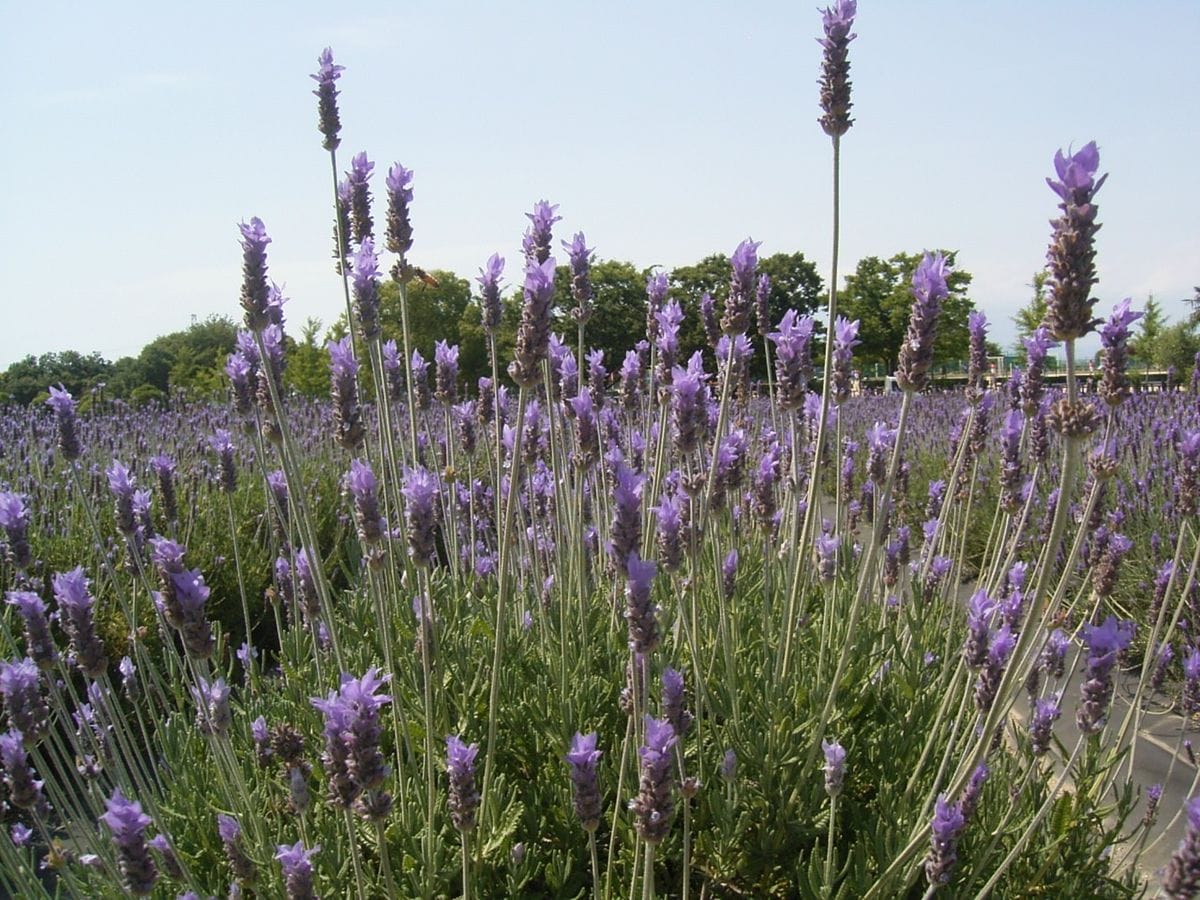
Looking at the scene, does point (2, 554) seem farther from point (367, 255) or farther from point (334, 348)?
point (334, 348)

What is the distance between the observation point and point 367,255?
2.45 m

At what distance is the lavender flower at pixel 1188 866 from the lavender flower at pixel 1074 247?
2.38ft

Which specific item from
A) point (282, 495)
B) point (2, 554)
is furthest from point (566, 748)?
point (2, 554)

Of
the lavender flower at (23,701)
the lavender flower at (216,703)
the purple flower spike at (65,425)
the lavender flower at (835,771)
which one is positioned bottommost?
the lavender flower at (835,771)

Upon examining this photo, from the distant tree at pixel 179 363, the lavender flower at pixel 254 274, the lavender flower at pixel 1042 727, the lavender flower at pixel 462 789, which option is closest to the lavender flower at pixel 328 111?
the lavender flower at pixel 254 274

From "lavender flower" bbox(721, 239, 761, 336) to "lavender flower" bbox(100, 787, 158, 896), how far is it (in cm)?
159

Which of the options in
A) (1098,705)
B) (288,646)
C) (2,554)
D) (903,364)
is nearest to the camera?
(1098,705)

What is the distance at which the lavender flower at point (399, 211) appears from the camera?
2.38 meters

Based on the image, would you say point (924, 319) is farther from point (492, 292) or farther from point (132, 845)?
point (132, 845)

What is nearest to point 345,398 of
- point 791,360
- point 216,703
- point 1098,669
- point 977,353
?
point 216,703

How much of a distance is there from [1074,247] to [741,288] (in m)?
1.00

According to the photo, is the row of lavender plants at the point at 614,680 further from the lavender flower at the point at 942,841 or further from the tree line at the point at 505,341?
the tree line at the point at 505,341

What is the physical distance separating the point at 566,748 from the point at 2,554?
348cm

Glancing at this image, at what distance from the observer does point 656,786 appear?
1365mm
